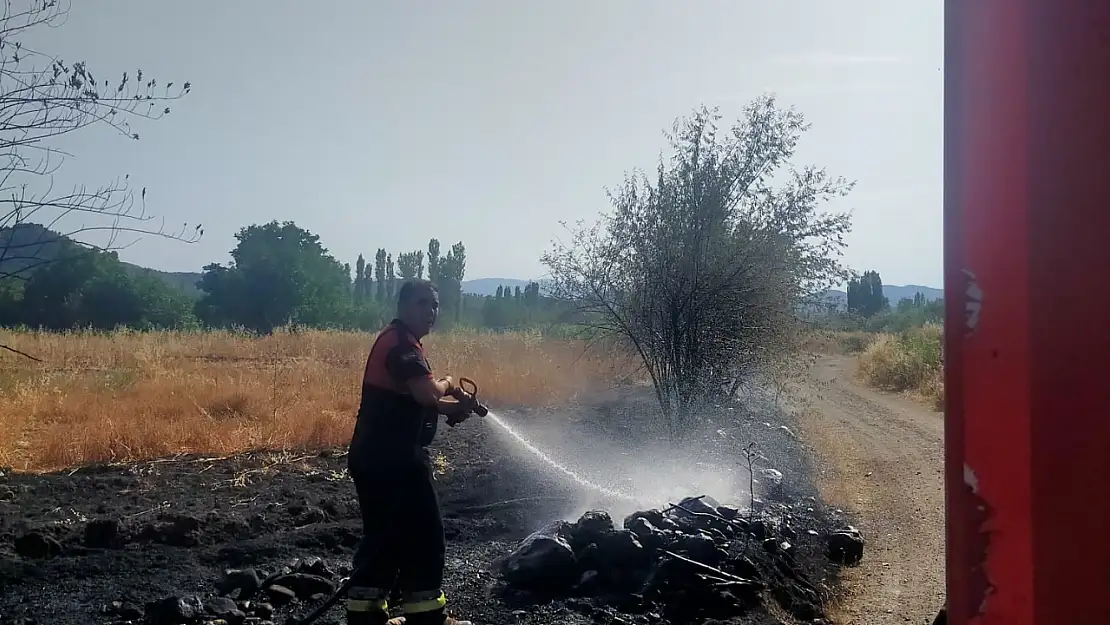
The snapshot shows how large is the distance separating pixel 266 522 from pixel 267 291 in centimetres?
4134

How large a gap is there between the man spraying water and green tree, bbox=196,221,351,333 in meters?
41.9

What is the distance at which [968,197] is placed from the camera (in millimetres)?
1008

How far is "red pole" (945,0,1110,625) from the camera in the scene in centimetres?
92

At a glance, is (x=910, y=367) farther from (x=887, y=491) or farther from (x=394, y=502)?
(x=394, y=502)

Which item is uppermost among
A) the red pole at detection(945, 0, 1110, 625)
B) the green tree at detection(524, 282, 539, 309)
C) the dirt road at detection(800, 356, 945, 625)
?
the green tree at detection(524, 282, 539, 309)

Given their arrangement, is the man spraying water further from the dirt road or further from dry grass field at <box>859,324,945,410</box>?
dry grass field at <box>859,324,945,410</box>

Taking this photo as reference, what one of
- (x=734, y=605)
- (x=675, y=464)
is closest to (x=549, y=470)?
(x=675, y=464)

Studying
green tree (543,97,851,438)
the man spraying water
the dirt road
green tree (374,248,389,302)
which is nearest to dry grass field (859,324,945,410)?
the dirt road

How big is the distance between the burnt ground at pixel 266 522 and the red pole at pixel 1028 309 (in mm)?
4577

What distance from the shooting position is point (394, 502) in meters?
4.78

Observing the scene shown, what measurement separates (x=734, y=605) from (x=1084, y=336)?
4.98 meters

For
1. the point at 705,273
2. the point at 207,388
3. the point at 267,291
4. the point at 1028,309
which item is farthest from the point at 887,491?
the point at 267,291

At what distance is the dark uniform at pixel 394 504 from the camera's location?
187 inches

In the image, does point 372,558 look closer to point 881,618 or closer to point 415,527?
point 415,527
